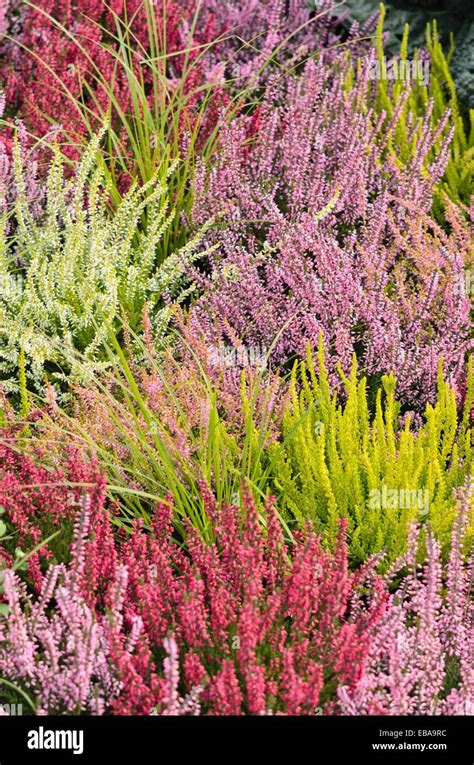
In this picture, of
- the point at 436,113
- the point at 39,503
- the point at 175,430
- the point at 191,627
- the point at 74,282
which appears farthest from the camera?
the point at 436,113

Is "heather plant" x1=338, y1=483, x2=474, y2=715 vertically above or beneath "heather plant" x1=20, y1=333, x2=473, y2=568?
beneath

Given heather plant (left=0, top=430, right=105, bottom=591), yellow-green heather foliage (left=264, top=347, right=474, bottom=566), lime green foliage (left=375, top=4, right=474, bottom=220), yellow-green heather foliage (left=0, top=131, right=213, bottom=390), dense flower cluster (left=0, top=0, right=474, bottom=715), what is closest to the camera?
dense flower cluster (left=0, top=0, right=474, bottom=715)

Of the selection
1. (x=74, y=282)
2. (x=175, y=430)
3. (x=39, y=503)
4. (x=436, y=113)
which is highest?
(x=436, y=113)

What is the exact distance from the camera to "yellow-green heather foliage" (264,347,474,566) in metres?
2.25

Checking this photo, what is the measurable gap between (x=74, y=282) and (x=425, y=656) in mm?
1678

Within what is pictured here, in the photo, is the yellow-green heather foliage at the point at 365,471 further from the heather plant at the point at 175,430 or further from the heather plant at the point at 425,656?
the heather plant at the point at 425,656

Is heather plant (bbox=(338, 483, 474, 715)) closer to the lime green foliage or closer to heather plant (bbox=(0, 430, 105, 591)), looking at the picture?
heather plant (bbox=(0, 430, 105, 591))

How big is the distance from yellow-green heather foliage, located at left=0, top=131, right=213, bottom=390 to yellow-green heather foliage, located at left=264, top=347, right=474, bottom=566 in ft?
2.24

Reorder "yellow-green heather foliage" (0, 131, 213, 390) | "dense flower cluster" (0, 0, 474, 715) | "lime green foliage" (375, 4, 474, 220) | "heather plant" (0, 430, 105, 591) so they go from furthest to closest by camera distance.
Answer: "lime green foliage" (375, 4, 474, 220)
"yellow-green heather foliage" (0, 131, 213, 390)
"heather plant" (0, 430, 105, 591)
"dense flower cluster" (0, 0, 474, 715)

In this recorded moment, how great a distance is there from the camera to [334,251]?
2.94 metres

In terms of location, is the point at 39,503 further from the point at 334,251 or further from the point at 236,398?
the point at 334,251

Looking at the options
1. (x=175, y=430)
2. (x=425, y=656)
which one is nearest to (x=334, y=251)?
(x=175, y=430)

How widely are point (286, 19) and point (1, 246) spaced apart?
2.24 meters

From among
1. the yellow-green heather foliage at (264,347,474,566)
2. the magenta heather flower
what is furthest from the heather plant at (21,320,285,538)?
the magenta heather flower
